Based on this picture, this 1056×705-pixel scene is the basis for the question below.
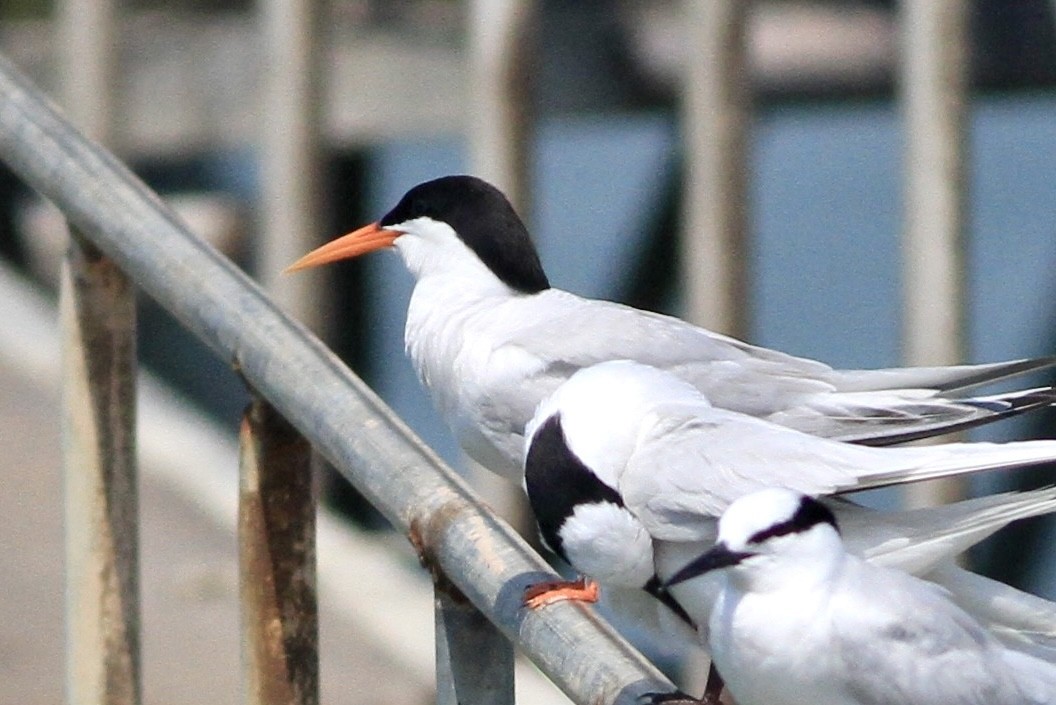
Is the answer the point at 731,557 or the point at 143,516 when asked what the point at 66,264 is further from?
the point at 143,516

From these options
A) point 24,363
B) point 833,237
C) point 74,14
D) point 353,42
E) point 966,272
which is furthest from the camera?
point 833,237

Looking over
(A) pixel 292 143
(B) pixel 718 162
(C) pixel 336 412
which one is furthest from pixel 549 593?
(A) pixel 292 143

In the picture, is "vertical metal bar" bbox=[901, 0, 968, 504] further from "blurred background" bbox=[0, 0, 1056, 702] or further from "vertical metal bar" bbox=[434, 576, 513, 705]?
"vertical metal bar" bbox=[434, 576, 513, 705]

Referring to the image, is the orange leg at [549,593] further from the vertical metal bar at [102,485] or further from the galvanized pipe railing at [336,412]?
the vertical metal bar at [102,485]

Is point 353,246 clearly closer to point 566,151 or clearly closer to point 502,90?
point 502,90

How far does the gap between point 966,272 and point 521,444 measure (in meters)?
1.67

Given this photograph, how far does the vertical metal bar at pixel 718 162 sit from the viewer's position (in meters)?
4.37

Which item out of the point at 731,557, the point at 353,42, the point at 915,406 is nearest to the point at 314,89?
the point at 353,42

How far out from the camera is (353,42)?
739 cm

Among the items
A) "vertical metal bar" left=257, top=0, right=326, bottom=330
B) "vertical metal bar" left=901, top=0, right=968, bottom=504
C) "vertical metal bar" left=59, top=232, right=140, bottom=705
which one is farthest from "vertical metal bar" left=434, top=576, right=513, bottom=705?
"vertical metal bar" left=257, top=0, right=326, bottom=330

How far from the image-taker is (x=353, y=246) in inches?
129

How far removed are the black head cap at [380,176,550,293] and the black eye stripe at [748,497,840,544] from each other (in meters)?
1.13

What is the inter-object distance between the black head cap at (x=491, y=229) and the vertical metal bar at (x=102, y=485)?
2.67 ft

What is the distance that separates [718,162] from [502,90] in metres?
0.61
